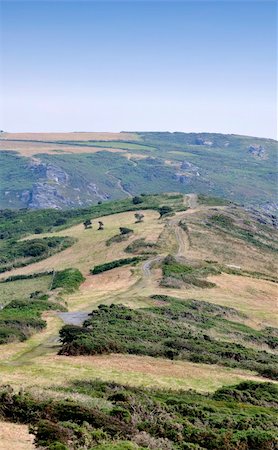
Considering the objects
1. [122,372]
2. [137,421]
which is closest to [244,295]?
[122,372]

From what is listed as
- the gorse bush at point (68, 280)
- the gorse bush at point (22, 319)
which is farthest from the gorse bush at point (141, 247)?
the gorse bush at point (22, 319)

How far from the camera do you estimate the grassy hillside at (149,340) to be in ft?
78.6

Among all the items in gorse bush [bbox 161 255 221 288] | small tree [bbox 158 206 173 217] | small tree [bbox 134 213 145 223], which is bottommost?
gorse bush [bbox 161 255 221 288]

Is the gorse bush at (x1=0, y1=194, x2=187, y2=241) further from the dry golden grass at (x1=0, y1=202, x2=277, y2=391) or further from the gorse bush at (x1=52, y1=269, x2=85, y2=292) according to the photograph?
the gorse bush at (x1=52, y1=269, x2=85, y2=292)

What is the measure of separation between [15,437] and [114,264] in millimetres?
70724

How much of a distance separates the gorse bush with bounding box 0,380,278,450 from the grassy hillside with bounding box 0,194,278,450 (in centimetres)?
6

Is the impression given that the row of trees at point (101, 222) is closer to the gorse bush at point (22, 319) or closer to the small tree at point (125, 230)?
the small tree at point (125, 230)

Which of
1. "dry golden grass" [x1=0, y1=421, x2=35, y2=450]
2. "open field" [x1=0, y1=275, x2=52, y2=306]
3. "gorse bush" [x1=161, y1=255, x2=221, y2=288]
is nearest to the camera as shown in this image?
"dry golden grass" [x1=0, y1=421, x2=35, y2=450]

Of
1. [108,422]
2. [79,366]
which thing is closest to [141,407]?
[108,422]

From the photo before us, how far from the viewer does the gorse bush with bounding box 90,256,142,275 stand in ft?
298

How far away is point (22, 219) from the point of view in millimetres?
189750

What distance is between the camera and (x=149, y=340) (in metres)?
46.7

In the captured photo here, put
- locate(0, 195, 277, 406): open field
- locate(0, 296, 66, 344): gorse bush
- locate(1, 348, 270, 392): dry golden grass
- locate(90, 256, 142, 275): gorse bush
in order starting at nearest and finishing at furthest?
locate(1, 348, 270, 392): dry golden grass, locate(0, 195, 277, 406): open field, locate(0, 296, 66, 344): gorse bush, locate(90, 256, 142, 275): gorse bush

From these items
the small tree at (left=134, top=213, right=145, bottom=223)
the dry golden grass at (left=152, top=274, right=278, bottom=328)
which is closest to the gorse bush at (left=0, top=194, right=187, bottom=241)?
the small tree at (left=134, top=213, right=145, bottom=223)
